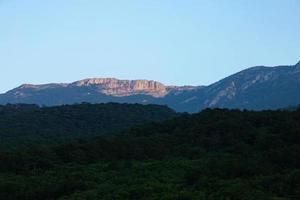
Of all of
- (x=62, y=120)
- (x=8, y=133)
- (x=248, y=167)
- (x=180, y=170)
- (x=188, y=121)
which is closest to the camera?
(x=248, y=167)

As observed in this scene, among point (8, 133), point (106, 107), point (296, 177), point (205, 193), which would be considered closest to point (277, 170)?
point (296, 177)

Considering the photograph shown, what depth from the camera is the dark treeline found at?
26.2 m

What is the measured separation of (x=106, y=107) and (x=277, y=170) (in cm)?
9141

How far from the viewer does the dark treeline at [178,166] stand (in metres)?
26.2

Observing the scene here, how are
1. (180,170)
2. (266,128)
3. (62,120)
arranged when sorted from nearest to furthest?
(180,170) → (266,128) → (62,120)

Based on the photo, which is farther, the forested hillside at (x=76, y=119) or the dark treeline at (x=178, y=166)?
the forested hillside at (x=76, y=119)

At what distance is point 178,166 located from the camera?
34688 millimetres

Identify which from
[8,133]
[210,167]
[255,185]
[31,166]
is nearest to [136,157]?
[31,166]

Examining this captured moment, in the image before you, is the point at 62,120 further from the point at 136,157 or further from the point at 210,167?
the point at 210,167

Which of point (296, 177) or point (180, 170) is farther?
point (180, 170)

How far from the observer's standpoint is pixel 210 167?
31547 millimetres

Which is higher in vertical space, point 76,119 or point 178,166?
point 76,119

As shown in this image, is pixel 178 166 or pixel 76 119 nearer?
pixel 178 166

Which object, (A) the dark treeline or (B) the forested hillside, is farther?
(B) the forested hillside
